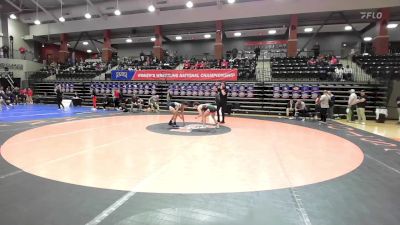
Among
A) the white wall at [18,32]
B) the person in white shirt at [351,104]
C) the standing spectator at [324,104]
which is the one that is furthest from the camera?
the white wall at [18,32]

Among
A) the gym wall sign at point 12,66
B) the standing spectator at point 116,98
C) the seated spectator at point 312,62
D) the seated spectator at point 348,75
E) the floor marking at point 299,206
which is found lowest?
the floor marking at point 299,206

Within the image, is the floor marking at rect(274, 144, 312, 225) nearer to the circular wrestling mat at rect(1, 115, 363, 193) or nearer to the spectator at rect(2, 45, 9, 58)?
the circular wrestling mat at rect(1, 115, 363, 193)

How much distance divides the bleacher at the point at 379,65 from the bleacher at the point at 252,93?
1189mm

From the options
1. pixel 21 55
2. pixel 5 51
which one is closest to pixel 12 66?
pixel 5 51

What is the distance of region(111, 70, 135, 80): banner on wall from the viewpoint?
20.7m

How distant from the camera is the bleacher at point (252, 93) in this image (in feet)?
49.1

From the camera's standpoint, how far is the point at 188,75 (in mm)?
18953

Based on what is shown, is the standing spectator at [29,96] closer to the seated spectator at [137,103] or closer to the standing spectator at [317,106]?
the seated spectator at [137,103]

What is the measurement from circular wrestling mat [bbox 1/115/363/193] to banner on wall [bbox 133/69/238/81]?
9.54m

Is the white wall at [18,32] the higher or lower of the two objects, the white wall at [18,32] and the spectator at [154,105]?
the higher

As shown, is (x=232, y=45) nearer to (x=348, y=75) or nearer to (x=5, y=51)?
(x=348, y=75)

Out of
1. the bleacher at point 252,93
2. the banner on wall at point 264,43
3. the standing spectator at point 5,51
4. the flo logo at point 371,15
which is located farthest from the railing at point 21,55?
the flo logo at point 371,15

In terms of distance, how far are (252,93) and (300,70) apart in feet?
11.7

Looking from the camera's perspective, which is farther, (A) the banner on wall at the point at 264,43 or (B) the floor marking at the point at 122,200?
(A) the banner on wall at the point at 264,43
